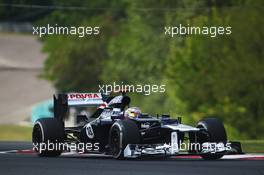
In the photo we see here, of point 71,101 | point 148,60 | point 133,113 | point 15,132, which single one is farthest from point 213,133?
point 15,132

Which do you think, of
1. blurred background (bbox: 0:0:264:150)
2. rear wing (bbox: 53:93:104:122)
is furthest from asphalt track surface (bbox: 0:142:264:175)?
blurred background (bbox: 0:0:264:150)

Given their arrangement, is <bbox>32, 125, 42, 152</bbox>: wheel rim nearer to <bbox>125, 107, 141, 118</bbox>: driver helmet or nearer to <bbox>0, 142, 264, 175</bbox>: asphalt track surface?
<bbox>0, 142, 264, 175</bbox>: asphalt track surface

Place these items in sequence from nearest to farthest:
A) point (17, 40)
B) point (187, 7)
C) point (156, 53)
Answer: point (187, 7)
point (156, 53)
point (17, 40)

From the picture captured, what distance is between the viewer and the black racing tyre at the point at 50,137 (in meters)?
27.4

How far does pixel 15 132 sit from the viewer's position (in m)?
107

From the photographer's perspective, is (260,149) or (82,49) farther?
(82,49)

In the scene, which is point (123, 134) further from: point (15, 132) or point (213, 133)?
point (15, 132)

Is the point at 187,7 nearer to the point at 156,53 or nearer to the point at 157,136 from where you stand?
the point at 156,53

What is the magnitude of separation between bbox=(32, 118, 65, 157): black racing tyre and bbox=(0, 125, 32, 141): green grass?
71.5 meters

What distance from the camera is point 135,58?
105 m

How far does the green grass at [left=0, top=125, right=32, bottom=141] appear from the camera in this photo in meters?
101

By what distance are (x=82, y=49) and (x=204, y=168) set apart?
99115mm

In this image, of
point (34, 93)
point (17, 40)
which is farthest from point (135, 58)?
point (17, 40)

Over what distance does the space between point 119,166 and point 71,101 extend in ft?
16.6
